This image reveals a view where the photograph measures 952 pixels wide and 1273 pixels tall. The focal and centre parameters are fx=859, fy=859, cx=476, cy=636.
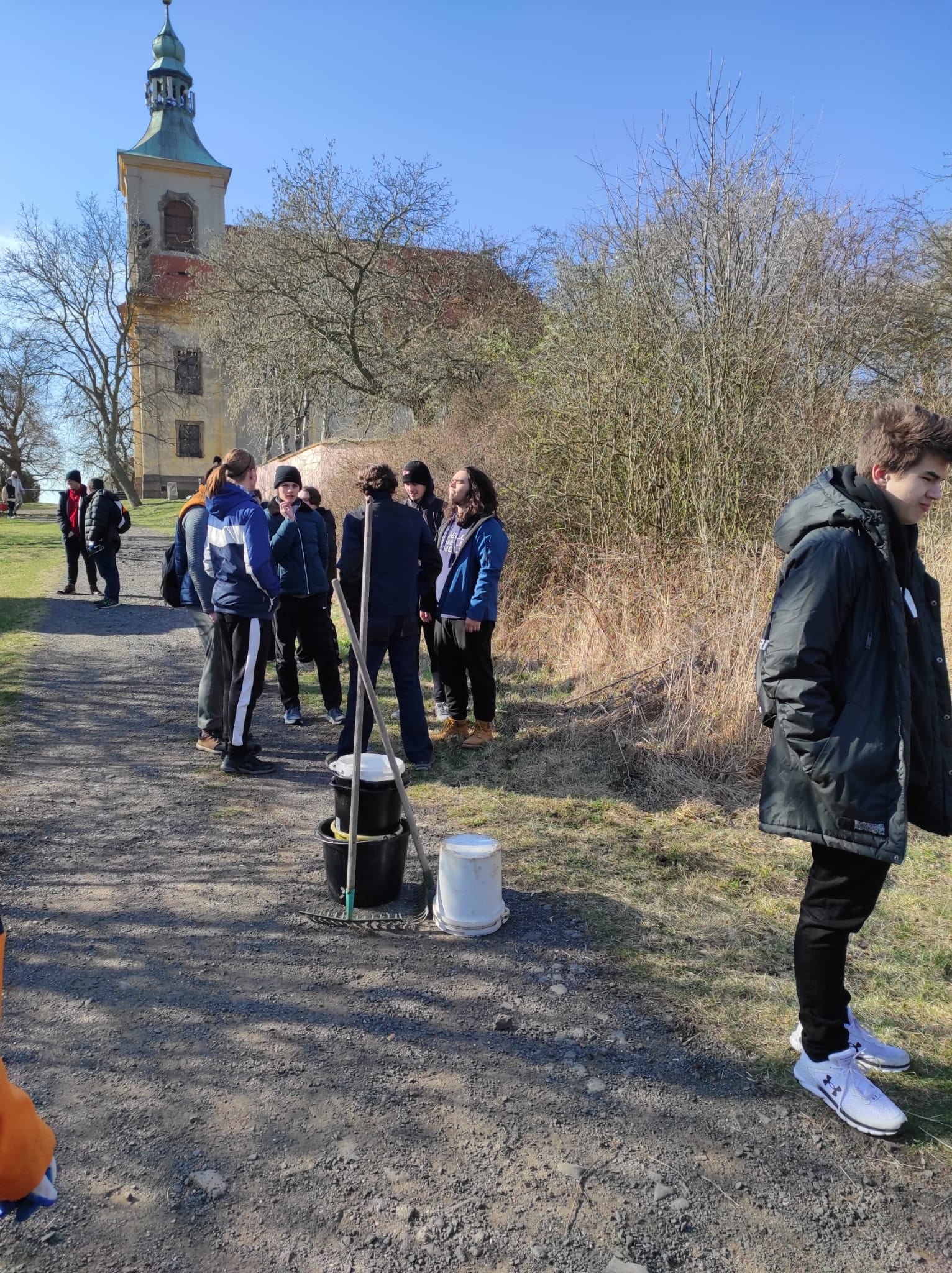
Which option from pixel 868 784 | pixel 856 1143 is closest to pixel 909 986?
pixel 856 1143

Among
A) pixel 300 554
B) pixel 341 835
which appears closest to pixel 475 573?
pixel 300 554

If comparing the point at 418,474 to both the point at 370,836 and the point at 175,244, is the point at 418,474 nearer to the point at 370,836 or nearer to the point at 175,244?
the point at 370,836

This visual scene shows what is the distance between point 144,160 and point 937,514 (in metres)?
51.0

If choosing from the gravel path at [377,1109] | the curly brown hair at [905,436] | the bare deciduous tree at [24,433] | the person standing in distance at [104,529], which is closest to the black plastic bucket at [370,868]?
the gravel path at [377,1109]

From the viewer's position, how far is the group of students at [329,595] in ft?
18.4

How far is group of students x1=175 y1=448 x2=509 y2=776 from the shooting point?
562cm

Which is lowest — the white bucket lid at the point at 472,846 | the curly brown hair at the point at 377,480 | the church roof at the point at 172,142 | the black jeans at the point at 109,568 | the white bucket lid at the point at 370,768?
the white bucket lid at the point at 472,846

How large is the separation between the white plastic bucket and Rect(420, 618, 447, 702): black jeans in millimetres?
3088

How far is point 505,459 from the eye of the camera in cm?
1074

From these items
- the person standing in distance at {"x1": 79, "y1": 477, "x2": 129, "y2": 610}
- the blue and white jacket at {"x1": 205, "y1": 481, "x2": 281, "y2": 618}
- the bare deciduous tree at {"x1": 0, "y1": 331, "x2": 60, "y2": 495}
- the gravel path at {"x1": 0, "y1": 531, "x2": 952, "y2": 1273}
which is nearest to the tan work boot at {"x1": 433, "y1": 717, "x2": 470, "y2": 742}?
the blue and white jacket at {"x1": 205, "y1": 481, "x2": 281, "y2": 618}

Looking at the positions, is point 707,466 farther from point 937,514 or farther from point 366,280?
point 366,280

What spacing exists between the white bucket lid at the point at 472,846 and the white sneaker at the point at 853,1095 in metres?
1.47

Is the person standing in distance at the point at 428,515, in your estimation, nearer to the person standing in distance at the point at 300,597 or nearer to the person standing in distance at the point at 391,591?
the person standing in distance at the point at 391,591

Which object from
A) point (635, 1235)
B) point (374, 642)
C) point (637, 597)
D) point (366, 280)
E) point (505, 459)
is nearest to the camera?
point (635, 1235)
